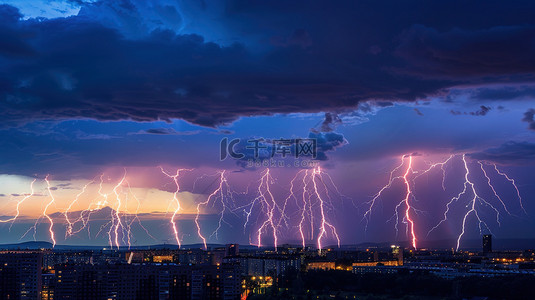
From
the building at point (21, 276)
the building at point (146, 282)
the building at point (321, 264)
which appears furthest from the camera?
the building at point (321, 264)

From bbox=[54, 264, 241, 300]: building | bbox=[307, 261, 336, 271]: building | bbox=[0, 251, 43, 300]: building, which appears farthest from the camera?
bbox=[307, 261, 336, 271]: building

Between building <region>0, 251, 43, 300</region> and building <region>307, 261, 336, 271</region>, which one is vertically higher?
building <region>0, 251, 43, 300</region>

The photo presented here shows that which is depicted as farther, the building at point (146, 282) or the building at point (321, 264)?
the building at point (321, 264)

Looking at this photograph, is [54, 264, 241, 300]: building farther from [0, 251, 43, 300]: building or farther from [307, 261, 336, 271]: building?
[307, 261, 336, 271]: building

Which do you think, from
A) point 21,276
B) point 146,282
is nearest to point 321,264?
point 146,282

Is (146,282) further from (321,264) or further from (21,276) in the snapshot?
(321,264)

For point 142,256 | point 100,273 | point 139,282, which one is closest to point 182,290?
point 139,282

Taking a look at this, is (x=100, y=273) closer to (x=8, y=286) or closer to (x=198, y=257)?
(x=8, y=286)

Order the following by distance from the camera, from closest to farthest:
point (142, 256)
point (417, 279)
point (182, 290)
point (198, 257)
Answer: point (182, 290)
point (417, 279)
point (198, 257)
point (142, 256)

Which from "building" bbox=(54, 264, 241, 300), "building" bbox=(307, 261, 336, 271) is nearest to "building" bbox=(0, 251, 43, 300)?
→ "building" bbox=(54, 264, 241, 300)

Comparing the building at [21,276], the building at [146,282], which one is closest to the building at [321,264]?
the building at [146,282]

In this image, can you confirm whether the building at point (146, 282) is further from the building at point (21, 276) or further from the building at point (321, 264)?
the building at point (321, 264)
